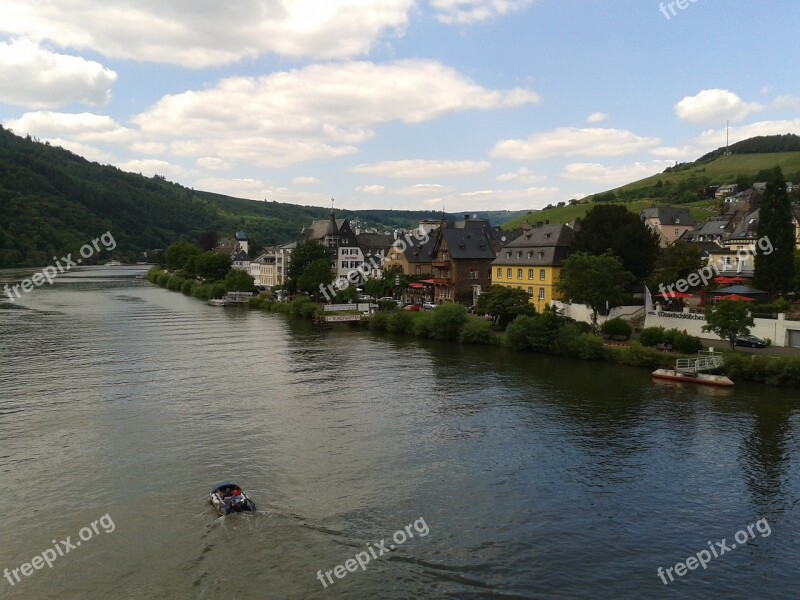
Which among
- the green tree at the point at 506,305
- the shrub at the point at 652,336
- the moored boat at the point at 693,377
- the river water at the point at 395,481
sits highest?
the green tree at the point at 506,305

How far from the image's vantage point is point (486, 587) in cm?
2014

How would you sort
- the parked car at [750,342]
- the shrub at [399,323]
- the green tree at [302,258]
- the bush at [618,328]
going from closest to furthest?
the parked car at [750,342] → the bush at [618,328] → the shrub at [399,323] → the green tree at [302,258]

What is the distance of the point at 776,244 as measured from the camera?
199 ft

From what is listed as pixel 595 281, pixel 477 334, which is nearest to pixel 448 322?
pixel 477 334

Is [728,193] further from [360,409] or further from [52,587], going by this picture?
[52,587]

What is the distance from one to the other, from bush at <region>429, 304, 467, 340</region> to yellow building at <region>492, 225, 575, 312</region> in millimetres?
9450

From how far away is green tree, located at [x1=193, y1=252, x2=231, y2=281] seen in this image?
146 metres

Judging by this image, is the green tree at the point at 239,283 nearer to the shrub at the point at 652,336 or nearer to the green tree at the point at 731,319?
the shrub at the point at 652,336

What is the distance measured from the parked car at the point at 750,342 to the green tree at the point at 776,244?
1243cm

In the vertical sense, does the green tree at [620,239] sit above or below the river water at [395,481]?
above

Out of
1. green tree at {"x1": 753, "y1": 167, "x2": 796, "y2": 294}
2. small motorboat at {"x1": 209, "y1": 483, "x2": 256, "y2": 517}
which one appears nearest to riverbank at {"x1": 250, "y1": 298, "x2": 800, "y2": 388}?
green tree at {"x1": 753, "y1": 167, "x2": 796, "y2": 294}

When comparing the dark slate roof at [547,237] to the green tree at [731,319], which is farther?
the dark slate roof at [547,237]

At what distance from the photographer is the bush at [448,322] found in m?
68.1

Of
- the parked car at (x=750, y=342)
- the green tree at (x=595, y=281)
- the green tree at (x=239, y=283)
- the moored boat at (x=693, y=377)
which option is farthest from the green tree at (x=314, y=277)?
the parked car at (x=750, y=342)
